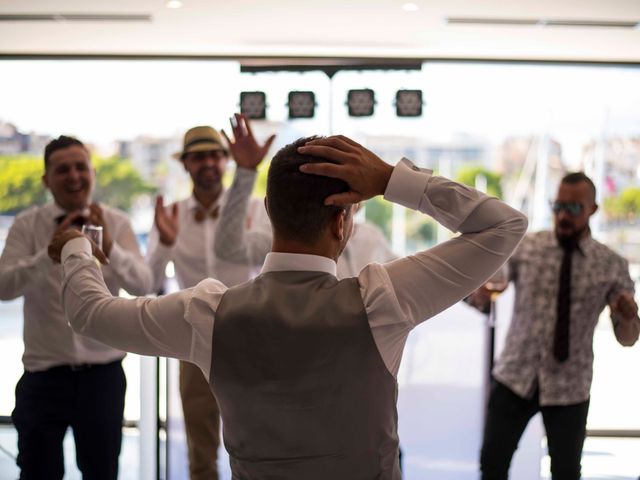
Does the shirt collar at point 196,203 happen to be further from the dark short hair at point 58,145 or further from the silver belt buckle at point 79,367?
the silver belt buckle at point 79,367

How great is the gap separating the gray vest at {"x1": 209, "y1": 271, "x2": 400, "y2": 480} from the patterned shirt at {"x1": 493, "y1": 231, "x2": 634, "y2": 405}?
1741 mm

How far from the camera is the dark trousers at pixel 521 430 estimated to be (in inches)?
116

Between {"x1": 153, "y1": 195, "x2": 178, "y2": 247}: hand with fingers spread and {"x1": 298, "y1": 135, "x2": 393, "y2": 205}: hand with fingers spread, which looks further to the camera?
{"x1": 153, "y1": 195, "x2": 178, "y2": 247}: hand with fingers spread

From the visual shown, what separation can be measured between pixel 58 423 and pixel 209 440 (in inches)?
38.6

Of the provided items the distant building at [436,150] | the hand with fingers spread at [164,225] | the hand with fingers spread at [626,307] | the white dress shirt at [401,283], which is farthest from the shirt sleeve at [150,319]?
the distant building at [436,150]

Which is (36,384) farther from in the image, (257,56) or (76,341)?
(257,56)

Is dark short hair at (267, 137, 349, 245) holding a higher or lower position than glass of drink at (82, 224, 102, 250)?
higher

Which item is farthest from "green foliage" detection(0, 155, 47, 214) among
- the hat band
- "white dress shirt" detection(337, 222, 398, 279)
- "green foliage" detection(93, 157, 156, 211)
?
"white dress shirt" detection(337, 222, 398, 279)

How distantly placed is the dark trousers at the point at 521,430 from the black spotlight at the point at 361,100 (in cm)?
290

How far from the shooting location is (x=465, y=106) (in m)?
6.23

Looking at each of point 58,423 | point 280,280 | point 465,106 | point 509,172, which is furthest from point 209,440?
point 509,172

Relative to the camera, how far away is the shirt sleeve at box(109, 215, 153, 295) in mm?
2709

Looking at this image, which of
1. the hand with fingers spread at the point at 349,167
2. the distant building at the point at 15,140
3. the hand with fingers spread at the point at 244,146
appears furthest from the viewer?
the distant building at the point at 15,140

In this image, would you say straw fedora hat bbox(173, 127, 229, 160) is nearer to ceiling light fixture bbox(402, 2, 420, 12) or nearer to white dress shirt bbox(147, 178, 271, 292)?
white dress shirt bbox(147, 178, 271, 292)
